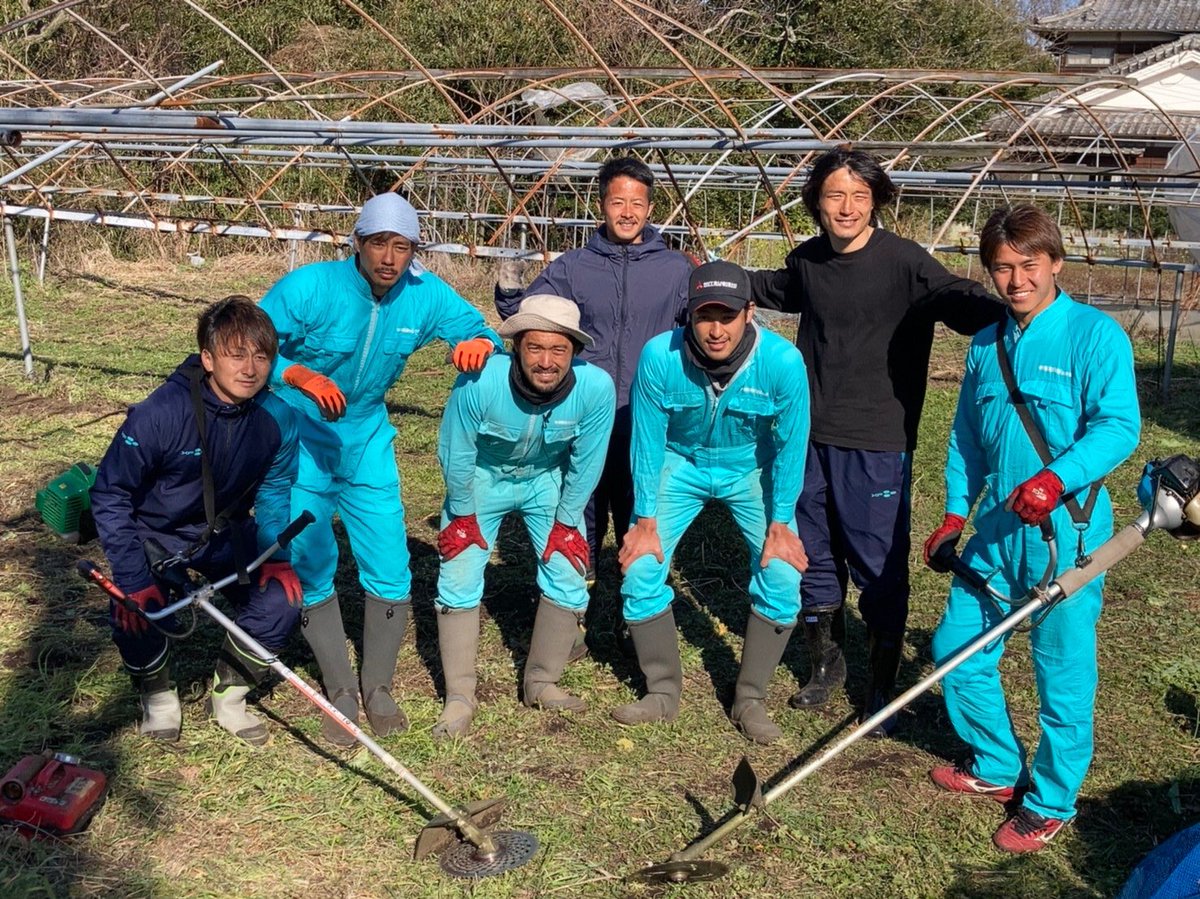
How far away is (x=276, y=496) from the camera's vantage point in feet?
12.4

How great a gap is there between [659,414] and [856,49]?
18652 mm

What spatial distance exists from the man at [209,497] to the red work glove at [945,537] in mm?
1946

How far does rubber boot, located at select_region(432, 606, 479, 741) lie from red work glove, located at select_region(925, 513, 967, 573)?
149 cm

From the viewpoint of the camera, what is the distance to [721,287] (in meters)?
3.60

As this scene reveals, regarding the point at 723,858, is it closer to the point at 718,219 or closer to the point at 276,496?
the point at 276,496

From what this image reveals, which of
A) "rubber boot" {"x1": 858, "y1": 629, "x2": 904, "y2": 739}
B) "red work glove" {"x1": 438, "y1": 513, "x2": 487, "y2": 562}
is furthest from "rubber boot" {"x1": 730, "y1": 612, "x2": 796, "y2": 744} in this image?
"red work glove" {"x1": 438, "y1": 513, "x2": 487, "y2": 562}

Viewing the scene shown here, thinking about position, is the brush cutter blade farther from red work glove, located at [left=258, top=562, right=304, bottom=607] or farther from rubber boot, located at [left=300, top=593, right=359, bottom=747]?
red work glove, located at [left=258, top=562, right=304, bottom=607]

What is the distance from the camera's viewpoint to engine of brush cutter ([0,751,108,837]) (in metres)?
3.30

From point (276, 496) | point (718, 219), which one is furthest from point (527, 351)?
point (718, 219)

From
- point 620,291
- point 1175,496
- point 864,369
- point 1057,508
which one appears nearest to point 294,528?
point 620,291

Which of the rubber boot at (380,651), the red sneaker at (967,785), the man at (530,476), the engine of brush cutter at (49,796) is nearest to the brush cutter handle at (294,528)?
the man at (530,476)

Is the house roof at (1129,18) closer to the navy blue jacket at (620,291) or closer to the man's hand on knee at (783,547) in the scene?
the navy blue jacket at (620,291)

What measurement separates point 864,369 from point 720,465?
1.85ft

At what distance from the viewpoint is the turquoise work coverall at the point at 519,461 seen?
3812 mm
